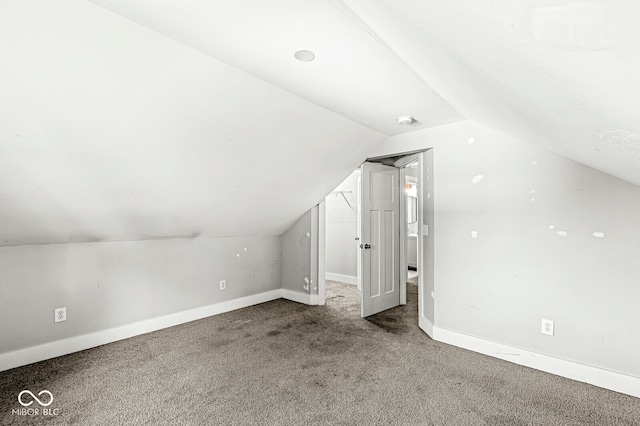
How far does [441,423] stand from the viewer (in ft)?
6.42

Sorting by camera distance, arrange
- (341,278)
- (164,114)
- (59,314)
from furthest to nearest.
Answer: (341,278)
(59,314)
(164,114)

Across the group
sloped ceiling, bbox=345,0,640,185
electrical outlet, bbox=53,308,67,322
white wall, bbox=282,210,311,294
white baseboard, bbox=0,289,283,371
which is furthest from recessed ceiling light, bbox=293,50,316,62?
white baseboard, bbox=0,289,283,371

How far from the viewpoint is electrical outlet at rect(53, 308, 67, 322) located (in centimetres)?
283

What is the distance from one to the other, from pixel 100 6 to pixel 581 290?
11.6 feet

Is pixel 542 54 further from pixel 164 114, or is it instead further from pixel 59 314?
pixel 59 314

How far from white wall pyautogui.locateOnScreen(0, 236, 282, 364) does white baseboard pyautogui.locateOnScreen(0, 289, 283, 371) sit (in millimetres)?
42

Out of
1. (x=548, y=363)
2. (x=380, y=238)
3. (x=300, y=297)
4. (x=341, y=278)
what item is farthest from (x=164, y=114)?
(x=341, y=278)

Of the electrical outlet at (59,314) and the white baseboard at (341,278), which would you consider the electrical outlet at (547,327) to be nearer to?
the white baseboard at (341,278)

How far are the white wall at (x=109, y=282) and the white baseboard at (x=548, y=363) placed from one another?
2.60 meters

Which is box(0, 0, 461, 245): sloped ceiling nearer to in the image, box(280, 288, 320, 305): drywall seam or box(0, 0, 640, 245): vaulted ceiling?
box(0, 0, 640, 245): vaulted ceiling

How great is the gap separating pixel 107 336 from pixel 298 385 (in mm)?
2001

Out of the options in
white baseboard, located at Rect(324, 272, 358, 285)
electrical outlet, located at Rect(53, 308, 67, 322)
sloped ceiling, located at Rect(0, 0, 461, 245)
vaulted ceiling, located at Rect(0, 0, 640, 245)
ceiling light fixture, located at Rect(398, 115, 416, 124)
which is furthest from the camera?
white baseboard, located at Rect(324, 272, 358, 285)

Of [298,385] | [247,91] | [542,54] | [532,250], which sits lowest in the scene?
[298,385]

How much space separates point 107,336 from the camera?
3107 mm
